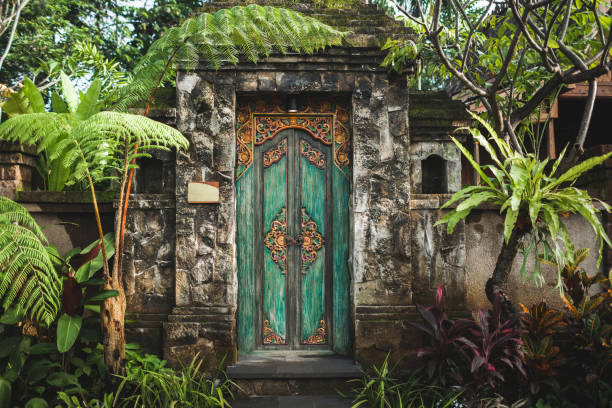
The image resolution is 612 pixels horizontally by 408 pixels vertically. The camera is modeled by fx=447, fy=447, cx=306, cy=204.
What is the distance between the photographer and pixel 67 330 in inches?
141

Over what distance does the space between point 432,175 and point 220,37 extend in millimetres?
2688

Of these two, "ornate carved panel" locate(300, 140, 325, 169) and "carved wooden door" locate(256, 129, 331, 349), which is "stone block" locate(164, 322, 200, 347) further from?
"ornate carved panel" locate(300, 140, 325, 169)

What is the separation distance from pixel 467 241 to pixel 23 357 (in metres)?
4.24

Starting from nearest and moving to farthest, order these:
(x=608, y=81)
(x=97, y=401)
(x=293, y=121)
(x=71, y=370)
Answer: (x=97, y=401)
(x=71, y=370)
(x=293, y=121)
(x=608, y=81)

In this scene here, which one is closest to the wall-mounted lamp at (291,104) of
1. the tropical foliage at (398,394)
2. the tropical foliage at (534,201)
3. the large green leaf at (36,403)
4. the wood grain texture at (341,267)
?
the wood grain texture at (341,267)

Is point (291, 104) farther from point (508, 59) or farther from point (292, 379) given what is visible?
point (292, 379)

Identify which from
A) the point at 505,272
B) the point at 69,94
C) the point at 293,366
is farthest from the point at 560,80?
the point at 69,94

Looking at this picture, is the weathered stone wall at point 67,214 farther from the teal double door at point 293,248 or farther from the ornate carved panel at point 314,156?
the ornate carved panel at point 314,156

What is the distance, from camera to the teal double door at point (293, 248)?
4797 mm

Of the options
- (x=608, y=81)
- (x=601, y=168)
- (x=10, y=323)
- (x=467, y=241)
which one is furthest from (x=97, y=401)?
(x=608, y=81)

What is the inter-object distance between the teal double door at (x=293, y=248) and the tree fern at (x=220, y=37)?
1.17m

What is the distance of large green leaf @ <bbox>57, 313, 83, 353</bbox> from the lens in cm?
351

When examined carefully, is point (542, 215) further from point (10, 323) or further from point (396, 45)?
point (10, 323)

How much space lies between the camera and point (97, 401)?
351cm
